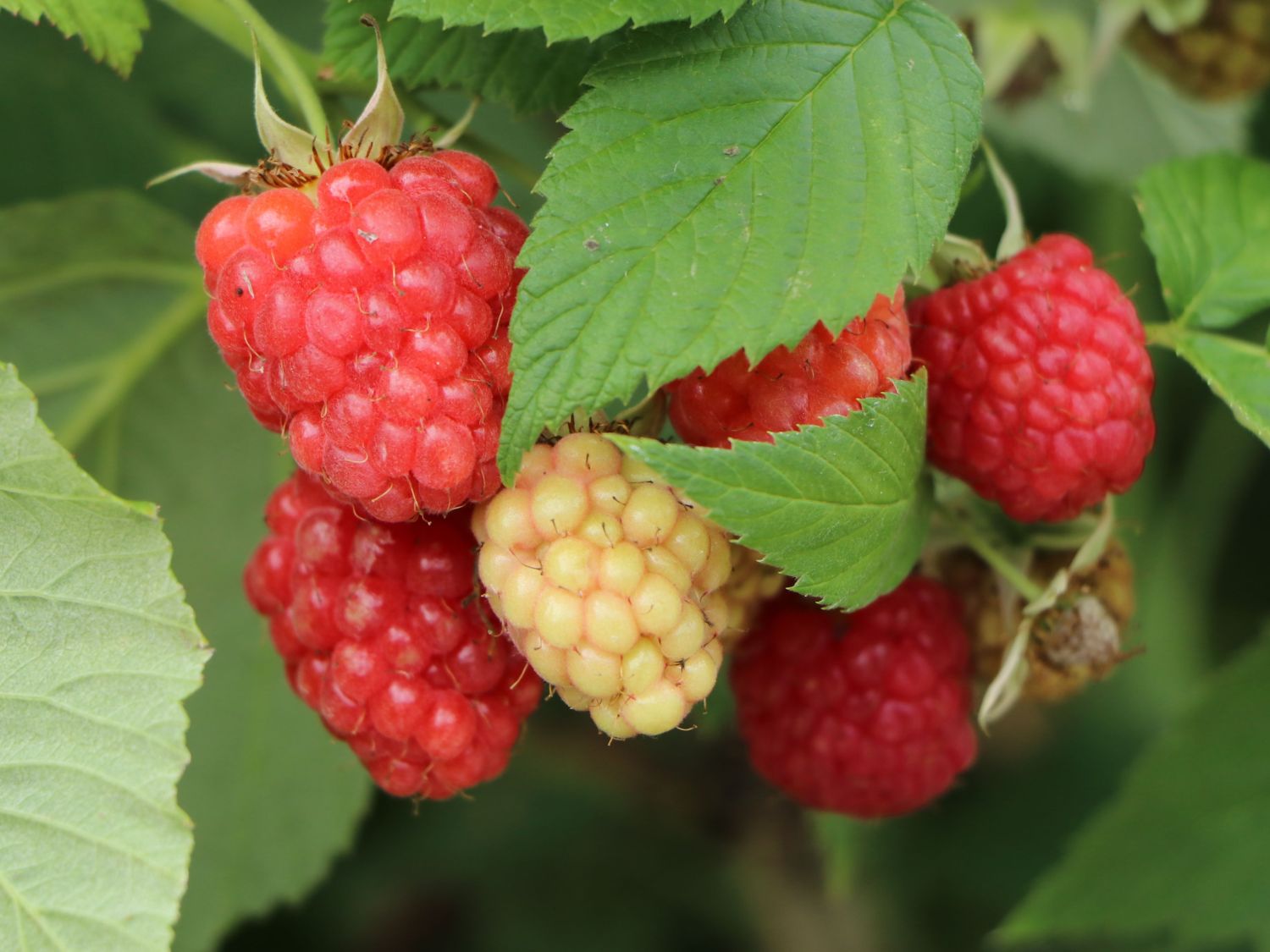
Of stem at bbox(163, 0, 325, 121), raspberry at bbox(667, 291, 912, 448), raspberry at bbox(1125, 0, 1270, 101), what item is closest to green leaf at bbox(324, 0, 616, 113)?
stem at bbox(163, 0, 325, 121)

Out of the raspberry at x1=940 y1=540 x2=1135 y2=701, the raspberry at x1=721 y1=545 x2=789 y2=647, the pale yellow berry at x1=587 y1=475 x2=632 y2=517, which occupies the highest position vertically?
the pale yellow berry at x1=587 y1=475 x2=632 y2=517

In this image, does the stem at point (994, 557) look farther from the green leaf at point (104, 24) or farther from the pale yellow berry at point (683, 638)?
the green leaf at point (104, 24)

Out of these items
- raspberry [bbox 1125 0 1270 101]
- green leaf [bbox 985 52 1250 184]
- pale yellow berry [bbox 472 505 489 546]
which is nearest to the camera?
A: pale yellow berry [bbox 472 505 489 546]

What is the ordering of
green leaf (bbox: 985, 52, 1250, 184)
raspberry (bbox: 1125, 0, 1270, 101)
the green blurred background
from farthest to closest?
green leaf (bbox: 985, 52, 1250, 184)
the green blurred background
raspberry (bbox: 1125, 0, 1270, 101)

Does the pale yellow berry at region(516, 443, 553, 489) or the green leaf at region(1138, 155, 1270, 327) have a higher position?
the pale yellow berry at region(516, 443, 553, 489)

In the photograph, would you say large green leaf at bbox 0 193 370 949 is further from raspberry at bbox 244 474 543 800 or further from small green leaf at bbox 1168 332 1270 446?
small green leaf at bbox 1168 332 1270 446

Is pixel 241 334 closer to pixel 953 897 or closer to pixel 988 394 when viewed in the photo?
pixel 988 394
